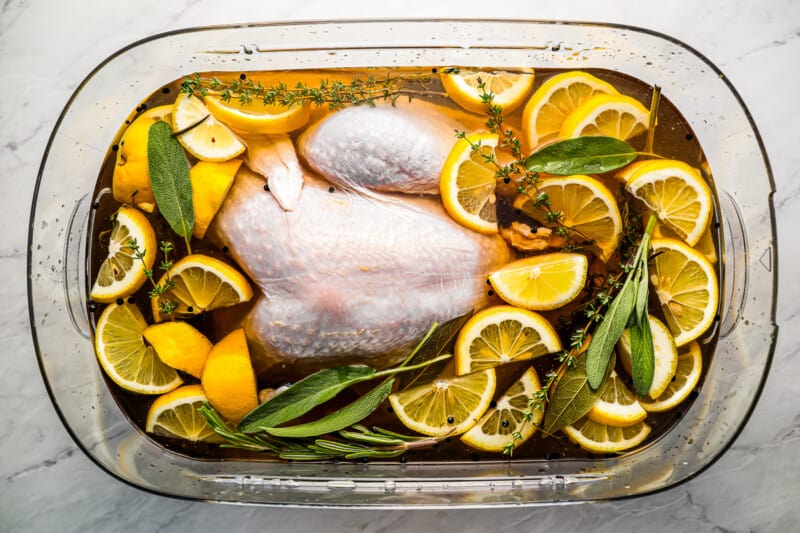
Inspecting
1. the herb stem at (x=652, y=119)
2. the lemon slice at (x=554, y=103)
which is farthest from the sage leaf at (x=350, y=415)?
the herb stem at (x=652, y=119)

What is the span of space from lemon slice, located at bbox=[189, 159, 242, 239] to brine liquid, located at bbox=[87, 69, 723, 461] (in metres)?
0.07

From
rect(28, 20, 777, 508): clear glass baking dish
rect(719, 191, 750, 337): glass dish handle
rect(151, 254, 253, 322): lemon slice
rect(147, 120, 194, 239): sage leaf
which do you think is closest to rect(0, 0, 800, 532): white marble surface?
rect(28, 20, 777, 508): clear glass baking dish

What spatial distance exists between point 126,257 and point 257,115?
1.49ft

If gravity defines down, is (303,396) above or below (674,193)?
below

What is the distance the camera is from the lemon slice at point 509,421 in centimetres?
148

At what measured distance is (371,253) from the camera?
55.2 inches

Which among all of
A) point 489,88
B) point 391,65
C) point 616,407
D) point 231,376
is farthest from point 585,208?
point 231,376

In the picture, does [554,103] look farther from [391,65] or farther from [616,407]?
[616,407]

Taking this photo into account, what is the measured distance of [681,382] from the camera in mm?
1521

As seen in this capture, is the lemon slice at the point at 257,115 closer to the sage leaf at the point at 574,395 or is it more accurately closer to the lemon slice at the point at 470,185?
the lemon slice at the point at 470,185

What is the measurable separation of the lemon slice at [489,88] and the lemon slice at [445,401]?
2.06 feet

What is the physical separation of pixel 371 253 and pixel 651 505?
3.52 ft

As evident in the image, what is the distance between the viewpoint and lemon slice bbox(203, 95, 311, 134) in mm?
1450

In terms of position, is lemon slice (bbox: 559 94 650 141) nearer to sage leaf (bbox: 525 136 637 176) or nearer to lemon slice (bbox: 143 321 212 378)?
sage leaf (bbox: 525 136 637 176)
